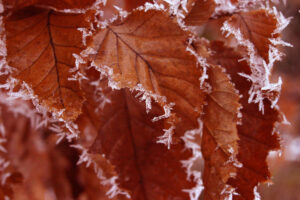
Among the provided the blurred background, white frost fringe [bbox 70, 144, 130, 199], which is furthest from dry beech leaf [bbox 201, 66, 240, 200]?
the blurred background

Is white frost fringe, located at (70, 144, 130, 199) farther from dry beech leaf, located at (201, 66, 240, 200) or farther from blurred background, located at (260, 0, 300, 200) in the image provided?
blurred background, located at (260, 0, 300, 200)

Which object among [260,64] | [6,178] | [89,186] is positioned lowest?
[89,186]

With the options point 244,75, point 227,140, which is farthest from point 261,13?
point 227,140

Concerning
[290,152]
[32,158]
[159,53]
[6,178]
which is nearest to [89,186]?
[6,178]

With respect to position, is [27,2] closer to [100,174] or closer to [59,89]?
[59,89]

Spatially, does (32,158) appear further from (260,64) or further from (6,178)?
(260,64)

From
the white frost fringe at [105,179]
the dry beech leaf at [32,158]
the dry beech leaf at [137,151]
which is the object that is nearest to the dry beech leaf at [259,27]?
the dry beech leaf at [137,151]
